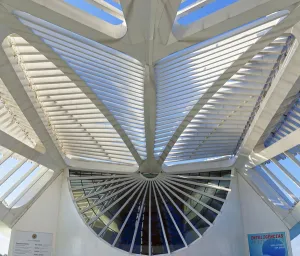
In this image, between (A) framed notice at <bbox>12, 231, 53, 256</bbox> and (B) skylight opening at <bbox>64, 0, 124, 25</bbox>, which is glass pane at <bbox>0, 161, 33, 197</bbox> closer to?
(A) framed notice at <bbox>12, 231, 53, 256</bbox>

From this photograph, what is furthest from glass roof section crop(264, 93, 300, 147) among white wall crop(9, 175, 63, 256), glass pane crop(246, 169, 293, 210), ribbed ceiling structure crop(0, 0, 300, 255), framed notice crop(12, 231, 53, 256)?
framed notice crop(12, 231, 53, 256)

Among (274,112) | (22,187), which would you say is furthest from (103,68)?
(22,187)

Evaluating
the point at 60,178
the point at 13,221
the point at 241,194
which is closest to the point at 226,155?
the point at 241,194

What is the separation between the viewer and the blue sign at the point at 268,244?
16.4 meters

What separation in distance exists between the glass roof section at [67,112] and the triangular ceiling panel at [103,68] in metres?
0.47

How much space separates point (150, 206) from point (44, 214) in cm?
651

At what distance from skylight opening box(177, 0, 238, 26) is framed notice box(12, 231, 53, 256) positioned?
1280 centimetres

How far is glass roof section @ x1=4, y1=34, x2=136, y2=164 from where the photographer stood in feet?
35.1

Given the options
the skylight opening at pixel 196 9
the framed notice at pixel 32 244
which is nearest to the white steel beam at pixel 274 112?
the skylight opening at pixel 196 9

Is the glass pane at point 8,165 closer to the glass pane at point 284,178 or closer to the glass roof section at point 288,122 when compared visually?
the glass roof section at point 288,122

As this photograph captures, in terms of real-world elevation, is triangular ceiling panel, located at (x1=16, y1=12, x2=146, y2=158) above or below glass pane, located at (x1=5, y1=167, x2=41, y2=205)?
above

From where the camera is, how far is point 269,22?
28.2 feet

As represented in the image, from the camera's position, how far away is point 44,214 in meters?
17.6

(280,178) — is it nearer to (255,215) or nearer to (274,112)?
(255,215)
